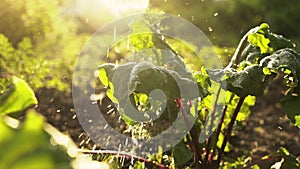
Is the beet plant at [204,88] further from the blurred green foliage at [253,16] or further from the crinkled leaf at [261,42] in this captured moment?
the blurred green foliage at [253,16]

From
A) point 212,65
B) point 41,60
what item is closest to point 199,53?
point 212,65

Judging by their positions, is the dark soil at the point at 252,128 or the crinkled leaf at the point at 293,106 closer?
the crinkled leaf at the point at 293,106

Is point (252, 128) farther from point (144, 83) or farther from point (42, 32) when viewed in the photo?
point (144, 83)

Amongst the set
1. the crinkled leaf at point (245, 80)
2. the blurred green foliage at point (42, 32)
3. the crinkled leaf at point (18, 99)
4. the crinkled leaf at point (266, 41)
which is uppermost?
the blurred green foliage at point (42, 32)

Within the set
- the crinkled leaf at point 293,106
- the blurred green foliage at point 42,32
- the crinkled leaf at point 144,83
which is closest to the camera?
the crinkled leaf at point 144,83

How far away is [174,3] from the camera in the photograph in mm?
3166

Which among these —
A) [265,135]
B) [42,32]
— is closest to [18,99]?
[265,135]

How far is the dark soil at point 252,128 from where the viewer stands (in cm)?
379

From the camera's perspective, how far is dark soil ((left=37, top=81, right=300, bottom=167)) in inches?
149

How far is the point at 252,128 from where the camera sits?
14.9ft

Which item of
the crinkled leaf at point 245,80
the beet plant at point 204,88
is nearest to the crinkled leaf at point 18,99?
the beet plant at point 204,88

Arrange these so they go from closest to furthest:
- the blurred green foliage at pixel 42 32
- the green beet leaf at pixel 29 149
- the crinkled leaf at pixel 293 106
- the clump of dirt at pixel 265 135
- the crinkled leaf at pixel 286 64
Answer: the green beet leaf at pixel 29 149 < the crinkled leaf at pixel 286 64 < the crinkled leaf at pixel 293 106 < the clump of dirt at pixel 265 135 < the blurred green foliage at pixel 42 32

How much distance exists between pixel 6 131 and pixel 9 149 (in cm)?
4

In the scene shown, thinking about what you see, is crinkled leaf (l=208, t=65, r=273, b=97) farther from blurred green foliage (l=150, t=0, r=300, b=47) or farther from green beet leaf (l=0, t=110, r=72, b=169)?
blurred green foliage (l=150, t=0, r=300, b=47)
